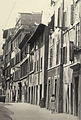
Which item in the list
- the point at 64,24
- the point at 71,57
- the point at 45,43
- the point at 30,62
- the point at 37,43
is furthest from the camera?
the point at 30,62

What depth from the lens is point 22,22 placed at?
6019 cm

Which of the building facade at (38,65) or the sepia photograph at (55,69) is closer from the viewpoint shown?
the sepia photograph at (55,69)

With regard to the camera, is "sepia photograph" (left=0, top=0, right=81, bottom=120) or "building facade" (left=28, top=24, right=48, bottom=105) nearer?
"sepia photograph" (left=0, top=0, right=81, bottom=120)

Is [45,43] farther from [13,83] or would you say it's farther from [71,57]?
[13,83]

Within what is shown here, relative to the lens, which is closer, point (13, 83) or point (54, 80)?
point (54, 80)

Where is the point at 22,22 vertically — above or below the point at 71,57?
above

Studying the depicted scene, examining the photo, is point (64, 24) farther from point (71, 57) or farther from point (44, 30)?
point (44, 30)

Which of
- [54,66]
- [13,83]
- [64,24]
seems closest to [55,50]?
[54,66]

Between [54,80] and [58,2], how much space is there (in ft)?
21.8

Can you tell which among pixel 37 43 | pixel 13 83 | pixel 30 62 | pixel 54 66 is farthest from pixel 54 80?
pixel 13 83

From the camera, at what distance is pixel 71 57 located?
23.3m

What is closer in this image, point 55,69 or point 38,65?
point 55,69

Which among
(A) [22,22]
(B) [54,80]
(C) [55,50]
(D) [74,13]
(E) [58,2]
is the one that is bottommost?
(B) [54,80]

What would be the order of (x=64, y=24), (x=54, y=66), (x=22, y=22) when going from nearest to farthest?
(x=64, y=24), (x=54, y=66), (x=22, y=22)
